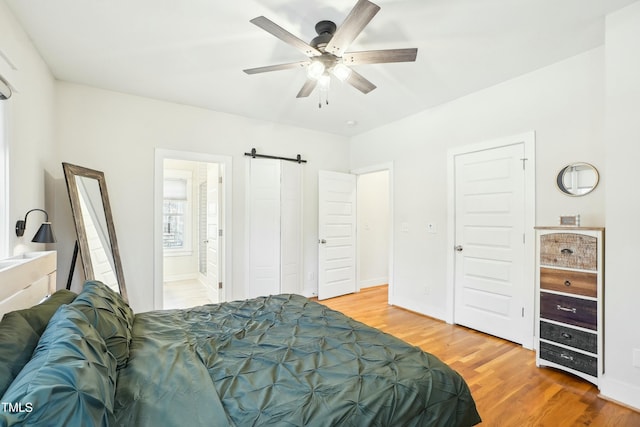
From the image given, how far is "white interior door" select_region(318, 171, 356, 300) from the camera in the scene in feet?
15.5

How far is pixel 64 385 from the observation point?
788 millimetres

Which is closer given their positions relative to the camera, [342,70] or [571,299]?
[342,70]

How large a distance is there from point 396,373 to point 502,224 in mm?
2504

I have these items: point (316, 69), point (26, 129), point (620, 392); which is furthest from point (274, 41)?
point (620, 392)

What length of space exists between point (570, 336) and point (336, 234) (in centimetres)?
309

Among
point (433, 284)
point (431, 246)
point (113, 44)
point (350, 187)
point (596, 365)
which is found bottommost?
point (596, 365)

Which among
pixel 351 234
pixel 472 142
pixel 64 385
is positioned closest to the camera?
pixel 64 385

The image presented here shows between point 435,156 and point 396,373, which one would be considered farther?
point 435,156

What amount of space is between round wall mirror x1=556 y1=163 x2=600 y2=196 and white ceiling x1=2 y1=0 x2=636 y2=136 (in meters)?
1.00

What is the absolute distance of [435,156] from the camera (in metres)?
3.82

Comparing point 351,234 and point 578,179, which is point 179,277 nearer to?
point 351,234

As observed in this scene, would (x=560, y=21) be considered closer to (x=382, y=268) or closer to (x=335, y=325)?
(x=335, y=325)

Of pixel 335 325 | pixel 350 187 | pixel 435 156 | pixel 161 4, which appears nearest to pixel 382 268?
pixel 350 187

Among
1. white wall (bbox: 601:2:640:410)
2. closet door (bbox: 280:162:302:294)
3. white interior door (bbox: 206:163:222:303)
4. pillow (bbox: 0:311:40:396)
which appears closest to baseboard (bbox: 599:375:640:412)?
white wall (bbox: 601:2:640:410)
